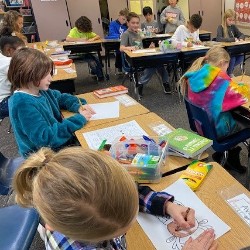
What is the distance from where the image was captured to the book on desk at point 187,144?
3.64 ft

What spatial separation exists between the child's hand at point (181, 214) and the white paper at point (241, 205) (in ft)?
0.52

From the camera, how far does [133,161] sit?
1041 mm

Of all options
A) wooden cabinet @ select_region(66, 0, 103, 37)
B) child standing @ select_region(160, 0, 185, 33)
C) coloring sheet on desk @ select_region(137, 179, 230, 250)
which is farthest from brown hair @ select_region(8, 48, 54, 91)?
wooden cabinet @ select_region(66, 0, 103, 37)

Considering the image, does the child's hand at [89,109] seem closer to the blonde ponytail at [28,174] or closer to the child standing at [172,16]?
the blonde ponytail at [28,174]

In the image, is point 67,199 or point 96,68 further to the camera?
point 96,68

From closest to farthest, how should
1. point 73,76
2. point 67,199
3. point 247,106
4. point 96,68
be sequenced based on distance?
point 67,199 → point 247,106 → point 73,76 → point 96,68

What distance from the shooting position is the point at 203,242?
75 cm

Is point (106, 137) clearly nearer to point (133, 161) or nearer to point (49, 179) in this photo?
point (133, 161)

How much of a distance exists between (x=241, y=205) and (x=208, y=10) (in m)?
7.16

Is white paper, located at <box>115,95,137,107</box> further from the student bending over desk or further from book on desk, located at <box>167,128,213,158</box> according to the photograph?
the student bending over desk

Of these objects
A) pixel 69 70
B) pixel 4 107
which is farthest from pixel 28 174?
pixel 69 70

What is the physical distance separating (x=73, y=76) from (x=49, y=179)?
2.20 m

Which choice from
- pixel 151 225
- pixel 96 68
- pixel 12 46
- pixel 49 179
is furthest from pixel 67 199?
pixel 96 68

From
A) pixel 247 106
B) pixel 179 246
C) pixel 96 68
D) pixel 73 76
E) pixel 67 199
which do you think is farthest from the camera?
pixel 96 68
